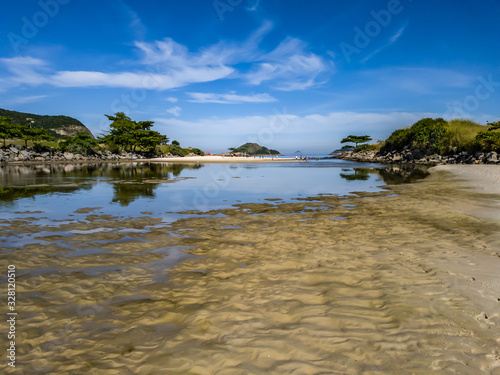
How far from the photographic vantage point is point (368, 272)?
5.34m

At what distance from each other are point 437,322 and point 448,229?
597 cm

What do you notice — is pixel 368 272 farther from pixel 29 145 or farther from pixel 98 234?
pixel 29 145

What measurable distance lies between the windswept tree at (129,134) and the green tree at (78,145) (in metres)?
6.55

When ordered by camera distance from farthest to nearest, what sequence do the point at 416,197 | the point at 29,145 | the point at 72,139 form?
the point at 72,139 < the point at 29,145 < the point at 416,197

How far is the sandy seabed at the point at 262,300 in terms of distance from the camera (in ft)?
10.0

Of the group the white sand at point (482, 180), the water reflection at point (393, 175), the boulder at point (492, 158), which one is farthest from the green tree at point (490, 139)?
the white sand at point (482, 180)

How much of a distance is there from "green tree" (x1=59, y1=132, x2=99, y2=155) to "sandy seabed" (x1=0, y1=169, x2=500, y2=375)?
8065 cm

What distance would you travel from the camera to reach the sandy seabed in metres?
3.06

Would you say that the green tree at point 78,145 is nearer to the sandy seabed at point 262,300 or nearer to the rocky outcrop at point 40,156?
the rocky outcrop at point 40,156

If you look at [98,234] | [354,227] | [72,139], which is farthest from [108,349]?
[72,139]

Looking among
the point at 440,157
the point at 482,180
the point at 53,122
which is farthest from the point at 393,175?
the point at 53,122

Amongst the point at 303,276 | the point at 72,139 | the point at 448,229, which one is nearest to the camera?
the point at 303,276

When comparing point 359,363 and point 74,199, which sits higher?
point 74,199

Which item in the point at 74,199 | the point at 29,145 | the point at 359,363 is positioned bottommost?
the point at 359,363
